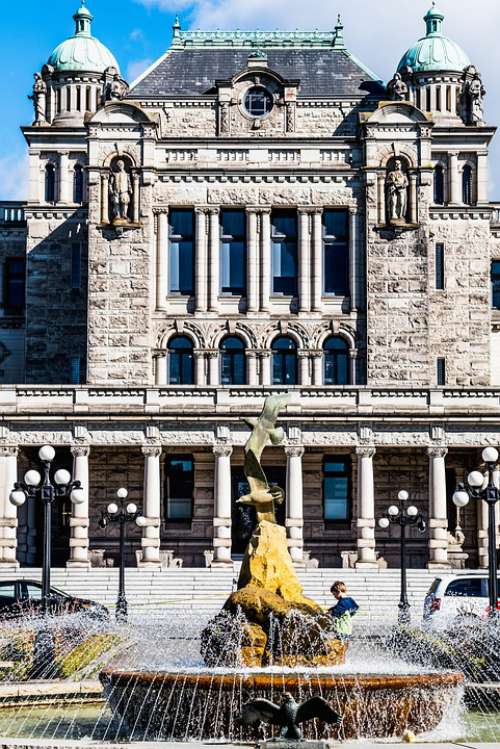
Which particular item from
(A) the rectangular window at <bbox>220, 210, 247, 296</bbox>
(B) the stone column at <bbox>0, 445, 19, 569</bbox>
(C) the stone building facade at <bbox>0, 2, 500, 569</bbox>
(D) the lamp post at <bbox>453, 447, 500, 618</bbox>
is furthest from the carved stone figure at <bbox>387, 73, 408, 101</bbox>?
(D) the lamp post at <bbox>453, 447, 500, 618</bbox>

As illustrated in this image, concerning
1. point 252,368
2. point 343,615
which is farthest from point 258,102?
point 343,615

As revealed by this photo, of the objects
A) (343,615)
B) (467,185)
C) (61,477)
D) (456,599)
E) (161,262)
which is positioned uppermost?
(467,185)

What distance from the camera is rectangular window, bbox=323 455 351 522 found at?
199ft

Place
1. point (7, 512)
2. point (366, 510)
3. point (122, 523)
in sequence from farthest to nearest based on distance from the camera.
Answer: point (366, 510)
point (7, 512)
point (122, 523)

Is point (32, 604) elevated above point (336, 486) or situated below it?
below

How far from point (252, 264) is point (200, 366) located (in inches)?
186

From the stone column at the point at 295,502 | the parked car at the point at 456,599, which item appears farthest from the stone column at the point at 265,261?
the parked car at the point at 456,599

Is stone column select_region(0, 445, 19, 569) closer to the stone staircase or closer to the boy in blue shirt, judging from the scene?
the stone staircase

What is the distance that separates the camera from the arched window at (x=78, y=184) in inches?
2667

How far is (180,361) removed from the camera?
64.0 meters

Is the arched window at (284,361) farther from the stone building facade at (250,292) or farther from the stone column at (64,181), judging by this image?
the stone column at (64,181)

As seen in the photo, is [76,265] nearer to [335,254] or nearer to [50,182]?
[50,182]

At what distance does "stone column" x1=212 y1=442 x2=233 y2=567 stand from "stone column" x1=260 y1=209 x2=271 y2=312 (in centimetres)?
870

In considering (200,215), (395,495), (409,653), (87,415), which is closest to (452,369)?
(395,495)
